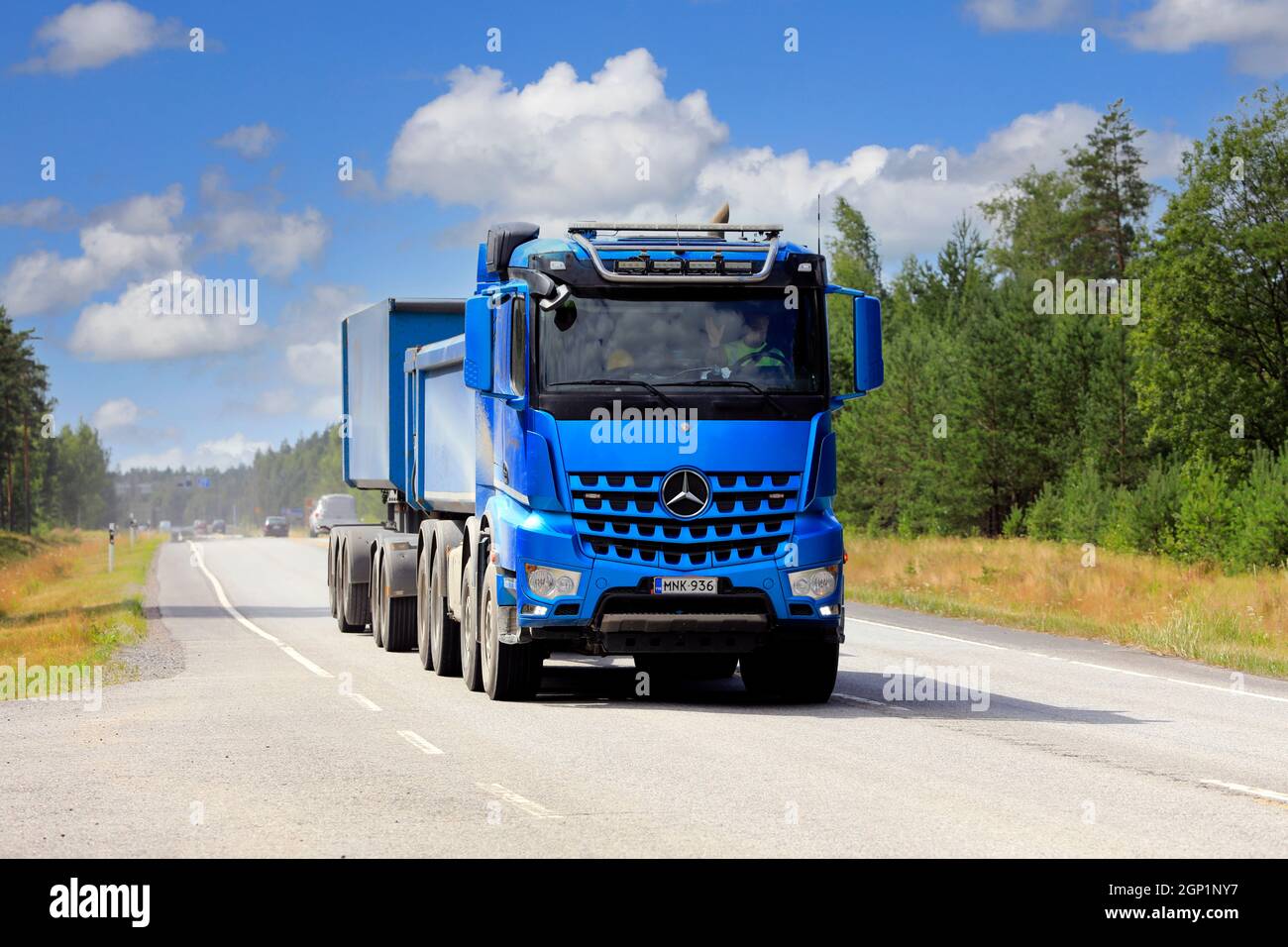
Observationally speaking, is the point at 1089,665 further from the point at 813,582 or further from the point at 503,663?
the point at 503,663

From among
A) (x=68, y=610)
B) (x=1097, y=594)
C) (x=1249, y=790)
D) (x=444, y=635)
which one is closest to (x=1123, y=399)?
(x=1097, y=594)

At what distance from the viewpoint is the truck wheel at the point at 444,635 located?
18.1 m

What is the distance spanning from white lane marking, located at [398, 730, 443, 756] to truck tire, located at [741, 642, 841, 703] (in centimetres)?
329

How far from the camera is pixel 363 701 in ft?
50.9

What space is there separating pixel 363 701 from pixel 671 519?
3578mm

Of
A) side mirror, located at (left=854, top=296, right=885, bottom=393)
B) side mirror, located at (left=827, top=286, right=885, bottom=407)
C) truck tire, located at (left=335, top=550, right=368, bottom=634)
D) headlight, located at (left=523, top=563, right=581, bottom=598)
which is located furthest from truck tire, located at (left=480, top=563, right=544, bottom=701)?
truck tire, located at (left=335, top=550, right=368, bottom=634)

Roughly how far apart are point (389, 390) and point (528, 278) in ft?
26.3

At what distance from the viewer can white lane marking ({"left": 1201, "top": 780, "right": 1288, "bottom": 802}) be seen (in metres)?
9.93

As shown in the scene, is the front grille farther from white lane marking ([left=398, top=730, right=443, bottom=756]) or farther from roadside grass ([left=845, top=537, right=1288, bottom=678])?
roadside grass ([left=845, top=537, right=1288, bottom=678])

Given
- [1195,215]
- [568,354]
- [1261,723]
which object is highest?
[1195,215]

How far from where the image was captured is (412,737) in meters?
12.7
